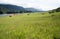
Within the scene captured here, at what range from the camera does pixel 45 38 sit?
1511cm

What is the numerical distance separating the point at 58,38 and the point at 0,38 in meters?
5.67

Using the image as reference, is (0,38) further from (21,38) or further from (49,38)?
(49,38)

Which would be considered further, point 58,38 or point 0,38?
point 0,38

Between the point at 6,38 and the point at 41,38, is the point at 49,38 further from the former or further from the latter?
the point at 6,38

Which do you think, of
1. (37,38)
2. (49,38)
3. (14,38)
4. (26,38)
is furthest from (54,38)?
(14,38)

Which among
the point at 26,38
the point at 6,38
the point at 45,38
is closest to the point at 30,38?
the point at 26,38

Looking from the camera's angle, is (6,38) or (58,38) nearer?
(58,38)

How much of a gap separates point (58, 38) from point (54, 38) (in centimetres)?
54

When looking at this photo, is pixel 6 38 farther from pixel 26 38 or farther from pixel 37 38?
pixel 37 38

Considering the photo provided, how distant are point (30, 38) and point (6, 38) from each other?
238 cm

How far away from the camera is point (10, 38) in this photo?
15398 mm

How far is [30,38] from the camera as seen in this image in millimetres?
15195

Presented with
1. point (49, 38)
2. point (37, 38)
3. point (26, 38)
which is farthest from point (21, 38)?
point (49, 38)

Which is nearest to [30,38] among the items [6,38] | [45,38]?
[45,38]
